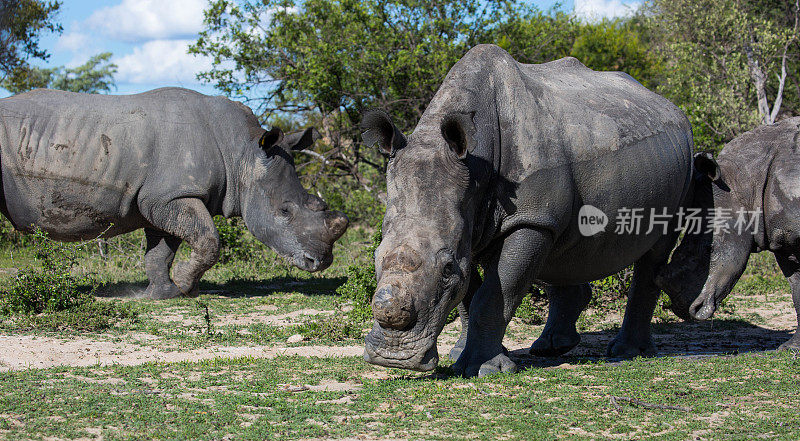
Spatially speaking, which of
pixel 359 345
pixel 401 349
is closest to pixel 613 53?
pixel 359 345

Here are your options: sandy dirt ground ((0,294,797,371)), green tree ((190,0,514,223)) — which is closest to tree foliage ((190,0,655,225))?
green tree ((190,0,514,223))

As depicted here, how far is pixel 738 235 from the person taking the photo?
24.6 ft

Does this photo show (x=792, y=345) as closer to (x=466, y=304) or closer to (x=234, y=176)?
(x=466, y=304)

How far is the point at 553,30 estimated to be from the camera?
16.8 m

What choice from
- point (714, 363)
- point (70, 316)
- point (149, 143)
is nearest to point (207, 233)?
point (149, 143)

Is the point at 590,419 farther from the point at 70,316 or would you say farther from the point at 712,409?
the point at 70,316

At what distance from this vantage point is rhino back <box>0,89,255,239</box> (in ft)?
33.1

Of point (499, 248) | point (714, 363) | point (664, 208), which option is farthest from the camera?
point (664, 208)

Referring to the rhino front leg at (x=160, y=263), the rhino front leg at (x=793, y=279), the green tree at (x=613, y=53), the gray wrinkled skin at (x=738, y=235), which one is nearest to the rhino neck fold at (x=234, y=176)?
the rhino front leg at (x=160, y=263)

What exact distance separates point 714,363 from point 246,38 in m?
10.8

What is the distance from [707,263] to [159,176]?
6181 millimetres

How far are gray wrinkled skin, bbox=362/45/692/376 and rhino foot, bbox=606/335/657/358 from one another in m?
0.05

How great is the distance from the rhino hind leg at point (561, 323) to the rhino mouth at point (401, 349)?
8.04 ft

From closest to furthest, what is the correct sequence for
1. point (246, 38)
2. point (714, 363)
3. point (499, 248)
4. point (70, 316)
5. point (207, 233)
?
point (499, 248)
point (714, 363)
point (70, 316)
point (207, 233)
point (246, 38)
